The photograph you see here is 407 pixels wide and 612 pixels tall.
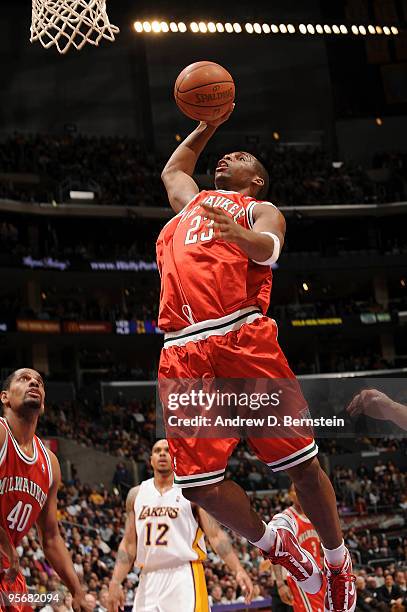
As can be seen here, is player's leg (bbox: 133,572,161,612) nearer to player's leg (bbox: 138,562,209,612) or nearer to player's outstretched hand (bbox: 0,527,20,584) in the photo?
player's leg (bbox: 138,562,209,612)

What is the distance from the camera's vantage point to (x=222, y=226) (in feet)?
15.1

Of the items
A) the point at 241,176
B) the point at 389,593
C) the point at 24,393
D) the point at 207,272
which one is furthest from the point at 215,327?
the point at 389,593

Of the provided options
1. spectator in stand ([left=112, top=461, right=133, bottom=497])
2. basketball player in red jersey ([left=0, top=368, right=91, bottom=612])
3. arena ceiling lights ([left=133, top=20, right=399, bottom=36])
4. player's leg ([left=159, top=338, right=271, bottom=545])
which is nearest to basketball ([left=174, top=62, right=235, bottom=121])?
player's leg ([left=159, top=338, right=271, bottom=545])

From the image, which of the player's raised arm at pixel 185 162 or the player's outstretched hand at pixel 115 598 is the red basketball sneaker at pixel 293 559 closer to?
the player's outstretched hand at pixel 115 598

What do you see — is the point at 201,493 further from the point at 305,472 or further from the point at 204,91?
the point at 204,91

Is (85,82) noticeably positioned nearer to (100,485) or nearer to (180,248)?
(100,485)

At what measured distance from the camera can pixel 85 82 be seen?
116 ft

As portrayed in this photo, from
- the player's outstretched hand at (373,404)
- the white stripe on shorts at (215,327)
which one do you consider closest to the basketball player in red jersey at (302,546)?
the player's outstretched hand at (373,404)

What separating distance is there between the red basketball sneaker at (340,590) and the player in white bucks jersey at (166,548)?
2054mm

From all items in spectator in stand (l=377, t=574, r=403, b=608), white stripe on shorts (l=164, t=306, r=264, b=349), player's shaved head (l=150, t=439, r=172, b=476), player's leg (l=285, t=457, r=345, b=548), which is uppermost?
white stripe on shorts (l=164, t=306, r=264, b=349)

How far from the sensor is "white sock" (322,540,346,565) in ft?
17.0

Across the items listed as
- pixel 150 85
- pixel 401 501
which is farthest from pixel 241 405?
pixel 150 85

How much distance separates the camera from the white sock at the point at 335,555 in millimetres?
5188

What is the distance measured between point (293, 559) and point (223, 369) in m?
1.28
